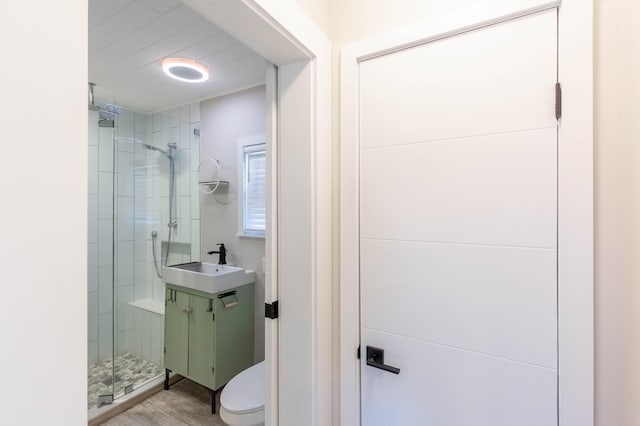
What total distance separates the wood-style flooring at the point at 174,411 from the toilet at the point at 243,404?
23.3 inches

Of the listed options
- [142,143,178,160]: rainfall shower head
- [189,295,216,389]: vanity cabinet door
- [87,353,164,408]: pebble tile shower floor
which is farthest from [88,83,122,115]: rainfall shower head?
[87,353,164,408]: pebble tile shower floor

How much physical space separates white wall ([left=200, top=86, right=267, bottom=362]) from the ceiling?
13 cm

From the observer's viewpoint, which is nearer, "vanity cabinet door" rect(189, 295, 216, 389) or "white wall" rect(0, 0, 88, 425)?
"white wall" rect(0, 0, 88, 425)

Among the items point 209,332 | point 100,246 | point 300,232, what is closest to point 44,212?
point 300,232

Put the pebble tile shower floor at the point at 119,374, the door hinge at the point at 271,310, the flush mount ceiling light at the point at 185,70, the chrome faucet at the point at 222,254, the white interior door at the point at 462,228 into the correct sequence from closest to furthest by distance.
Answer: the white interior door at the point at 462,228, the door hinge at the point at 271,310, the flush mount ceiling light at the point at 185,70, the pebble tile shower floor at the point at 119,374, the chrome faucet at the point at 222,254

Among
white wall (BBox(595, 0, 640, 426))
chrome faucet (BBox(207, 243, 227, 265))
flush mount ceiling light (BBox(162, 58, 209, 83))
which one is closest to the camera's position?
white wall (BBox(595, 0, 640, 426))

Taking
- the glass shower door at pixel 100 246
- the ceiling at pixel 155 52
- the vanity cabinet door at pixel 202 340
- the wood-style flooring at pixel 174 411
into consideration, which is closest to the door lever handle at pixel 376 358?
the vanity cabinet door at pixel 202 340

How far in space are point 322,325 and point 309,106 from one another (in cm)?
84

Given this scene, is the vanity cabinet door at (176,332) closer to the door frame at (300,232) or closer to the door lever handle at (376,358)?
the door frame at (300,232)

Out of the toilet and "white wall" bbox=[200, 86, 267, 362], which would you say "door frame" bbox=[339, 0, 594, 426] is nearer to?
the toilet

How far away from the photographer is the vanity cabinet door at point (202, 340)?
2.11 metres

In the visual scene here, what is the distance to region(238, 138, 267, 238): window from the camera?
235 centimetres

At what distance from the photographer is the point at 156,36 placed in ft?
5.76

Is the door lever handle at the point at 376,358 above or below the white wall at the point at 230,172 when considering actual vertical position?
below
